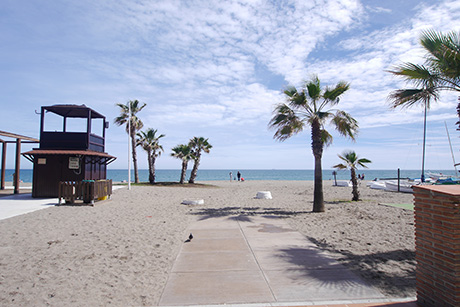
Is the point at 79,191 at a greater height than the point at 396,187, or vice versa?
the point at 79,191

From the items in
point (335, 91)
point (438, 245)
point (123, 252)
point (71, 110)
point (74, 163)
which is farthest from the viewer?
point (71, 110)

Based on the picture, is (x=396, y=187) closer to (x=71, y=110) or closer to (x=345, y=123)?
(x=345, y=123)

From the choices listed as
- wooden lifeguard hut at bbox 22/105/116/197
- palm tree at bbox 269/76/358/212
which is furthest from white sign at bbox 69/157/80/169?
palm tree at bbox 269/76/358/212

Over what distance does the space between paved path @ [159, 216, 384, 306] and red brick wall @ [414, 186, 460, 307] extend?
24.4 inches

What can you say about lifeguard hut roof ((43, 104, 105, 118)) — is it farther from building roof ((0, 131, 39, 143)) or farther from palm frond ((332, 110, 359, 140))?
palm frond ((332, 110, 359, 140))

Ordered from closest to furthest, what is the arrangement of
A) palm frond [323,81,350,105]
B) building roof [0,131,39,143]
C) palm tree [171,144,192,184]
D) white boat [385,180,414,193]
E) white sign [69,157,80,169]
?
palm frond [323,81,350,105]
white sign [69,157,80,169]
building roof [0,131,39,143]
white boat [385,180,414,193]
palm tree [171,144,192,184]

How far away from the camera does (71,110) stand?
16578 mm

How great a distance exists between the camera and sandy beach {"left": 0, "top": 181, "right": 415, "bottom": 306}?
13.7ft

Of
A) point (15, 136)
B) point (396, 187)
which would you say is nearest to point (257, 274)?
point (15, 136)

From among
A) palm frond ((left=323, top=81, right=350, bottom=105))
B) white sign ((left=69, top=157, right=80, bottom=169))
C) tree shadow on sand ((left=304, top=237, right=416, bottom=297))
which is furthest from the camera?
white sign ((left=69, top=157, right=80, bottom=169))

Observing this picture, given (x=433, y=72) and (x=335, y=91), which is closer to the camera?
(x=433, y=72)

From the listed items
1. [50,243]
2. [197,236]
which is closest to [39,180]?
[50,243]

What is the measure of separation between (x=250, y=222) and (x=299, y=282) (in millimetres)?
5135

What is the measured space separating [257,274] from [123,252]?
9.50 feet
